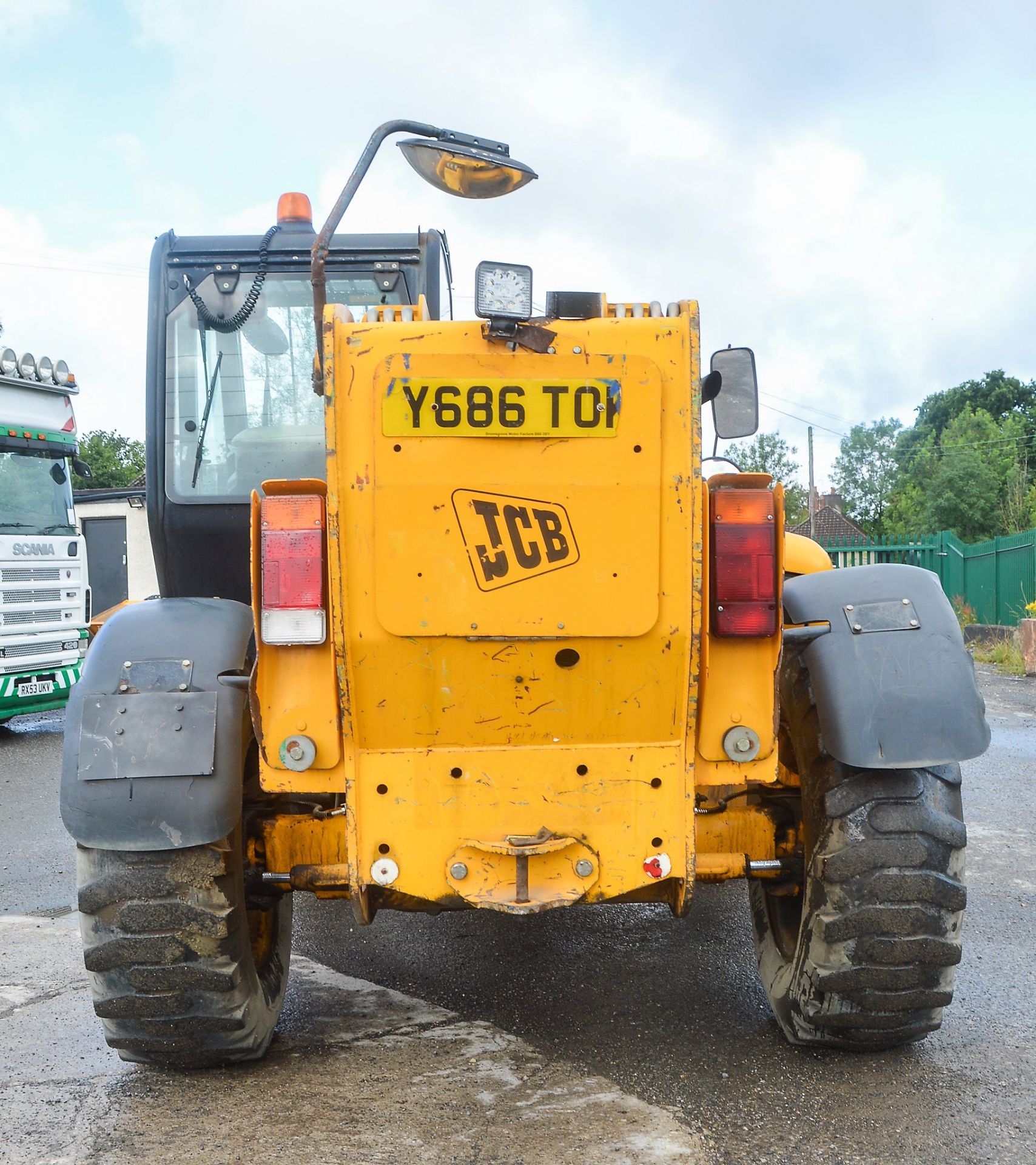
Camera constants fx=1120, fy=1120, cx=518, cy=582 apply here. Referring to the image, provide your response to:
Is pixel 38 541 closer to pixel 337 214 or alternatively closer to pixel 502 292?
pixel 337 214

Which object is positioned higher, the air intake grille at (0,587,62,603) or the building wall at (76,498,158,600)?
the building wall at (76,498,158,600)

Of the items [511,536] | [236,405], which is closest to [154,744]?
[511,536]

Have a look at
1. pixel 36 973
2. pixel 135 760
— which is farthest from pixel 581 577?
pixel 36 973

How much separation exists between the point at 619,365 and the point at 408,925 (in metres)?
2.93

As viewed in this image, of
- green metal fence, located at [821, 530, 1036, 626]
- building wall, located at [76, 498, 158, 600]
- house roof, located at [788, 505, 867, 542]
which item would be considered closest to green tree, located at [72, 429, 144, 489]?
building wall, located at [76, 498, 158, 600]

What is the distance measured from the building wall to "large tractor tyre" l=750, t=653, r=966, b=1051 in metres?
21.7

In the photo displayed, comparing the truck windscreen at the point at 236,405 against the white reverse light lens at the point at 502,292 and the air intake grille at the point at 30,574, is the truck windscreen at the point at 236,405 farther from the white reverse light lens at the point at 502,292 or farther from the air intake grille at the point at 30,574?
the air intake grille at the point at 30,574

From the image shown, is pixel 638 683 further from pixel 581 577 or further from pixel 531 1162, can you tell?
pixel 531 1162

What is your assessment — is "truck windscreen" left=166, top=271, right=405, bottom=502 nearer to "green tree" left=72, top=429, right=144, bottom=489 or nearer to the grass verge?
the grass verge

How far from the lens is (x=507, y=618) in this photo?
2783 millimetres

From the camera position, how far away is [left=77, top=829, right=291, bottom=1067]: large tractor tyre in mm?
2943

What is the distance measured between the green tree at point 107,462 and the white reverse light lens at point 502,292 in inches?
1337

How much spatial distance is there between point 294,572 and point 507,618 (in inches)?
21.8

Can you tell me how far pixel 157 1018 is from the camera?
3.00 m
